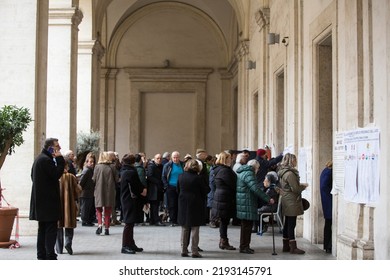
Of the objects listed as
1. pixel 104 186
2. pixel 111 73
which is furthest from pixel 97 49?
pixel 104 186

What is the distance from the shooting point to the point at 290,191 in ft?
32.4

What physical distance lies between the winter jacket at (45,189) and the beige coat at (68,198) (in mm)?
1041

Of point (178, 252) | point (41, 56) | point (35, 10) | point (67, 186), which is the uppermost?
point (35, 10)

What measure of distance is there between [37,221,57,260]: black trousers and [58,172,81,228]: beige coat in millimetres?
862

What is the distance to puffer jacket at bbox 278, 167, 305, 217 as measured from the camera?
9.76 meters

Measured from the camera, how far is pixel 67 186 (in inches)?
364

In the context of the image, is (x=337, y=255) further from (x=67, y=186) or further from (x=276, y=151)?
(x=276, y=151)

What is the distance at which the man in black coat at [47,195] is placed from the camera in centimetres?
811

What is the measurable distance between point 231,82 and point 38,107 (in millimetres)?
17483

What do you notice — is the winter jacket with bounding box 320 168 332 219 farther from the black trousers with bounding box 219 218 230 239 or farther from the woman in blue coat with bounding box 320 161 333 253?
the black trousers with bounding box 219 218 230 239

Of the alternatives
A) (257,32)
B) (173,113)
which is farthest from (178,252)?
(173,113)

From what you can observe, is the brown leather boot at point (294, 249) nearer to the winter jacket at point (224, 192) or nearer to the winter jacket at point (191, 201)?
the winter jacket at point (224, 192)

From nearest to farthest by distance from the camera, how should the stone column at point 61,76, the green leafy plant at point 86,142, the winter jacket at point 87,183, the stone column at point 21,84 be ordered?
the stone column at point 21,84
the winter jacket at point 87,183
the stone column at point 61,76
the green leafy plant at point 86,142

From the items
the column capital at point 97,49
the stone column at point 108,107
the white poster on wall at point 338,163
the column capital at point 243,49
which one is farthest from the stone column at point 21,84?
the stone column at point 108,107
